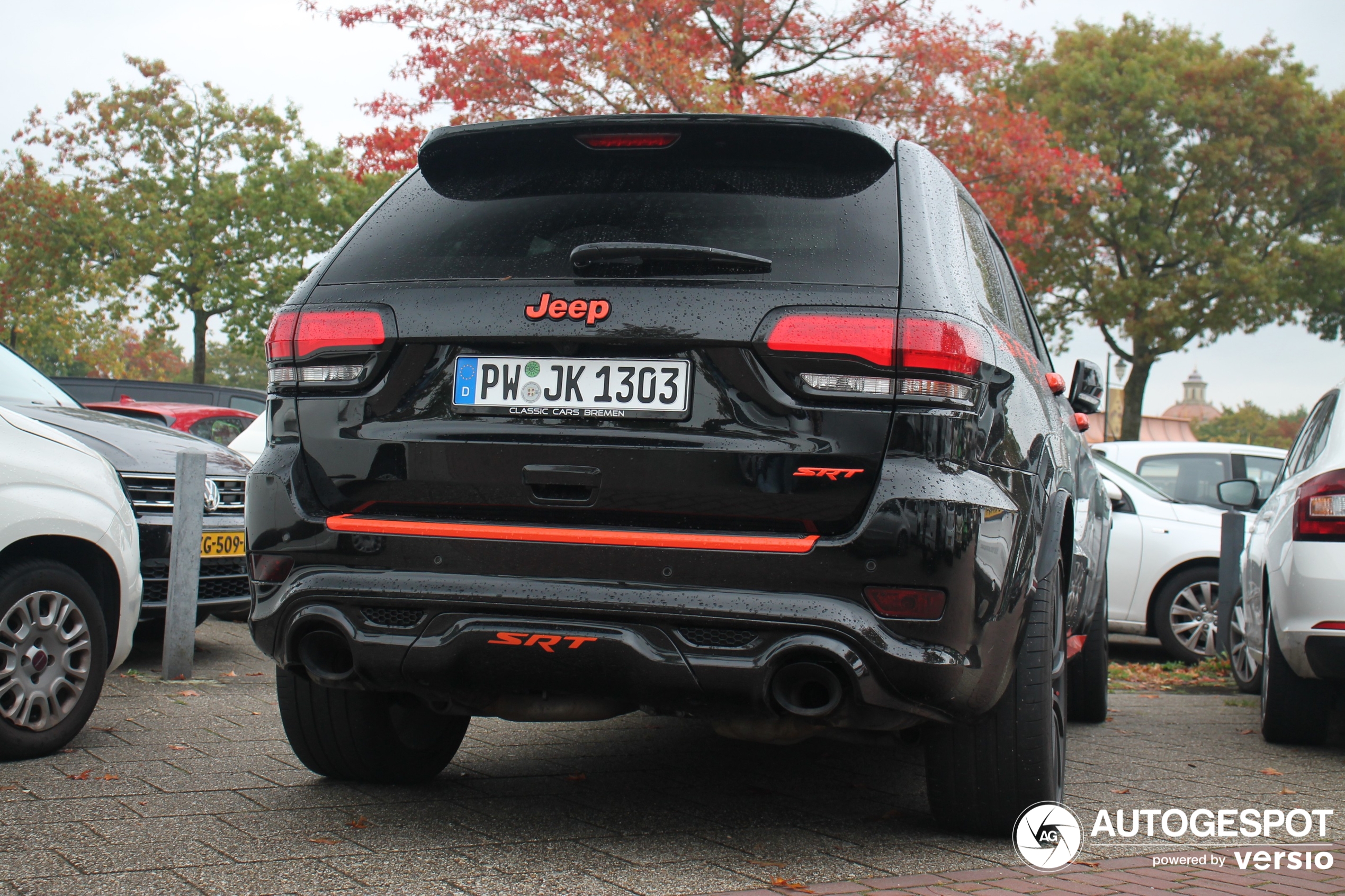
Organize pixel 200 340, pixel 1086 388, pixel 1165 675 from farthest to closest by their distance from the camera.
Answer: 1. pixel 200 340
2. pixel 1165 675
3. pixel 1086 388

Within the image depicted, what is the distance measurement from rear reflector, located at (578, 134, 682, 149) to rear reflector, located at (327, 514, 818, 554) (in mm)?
1053

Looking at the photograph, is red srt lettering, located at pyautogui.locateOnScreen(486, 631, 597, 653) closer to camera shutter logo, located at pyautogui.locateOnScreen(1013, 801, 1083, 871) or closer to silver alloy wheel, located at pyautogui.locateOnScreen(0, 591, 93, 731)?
camera shutter logo, located at pyautogui.locateOnScreen(1013, 801, 1083, 871)

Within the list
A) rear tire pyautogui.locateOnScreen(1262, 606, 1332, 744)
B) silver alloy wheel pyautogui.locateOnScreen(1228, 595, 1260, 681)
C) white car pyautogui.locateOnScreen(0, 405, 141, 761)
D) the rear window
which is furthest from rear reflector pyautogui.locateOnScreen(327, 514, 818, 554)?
silver alloy wheel pyautogui.locateOnScreen(1228, 595, 1260, 681)

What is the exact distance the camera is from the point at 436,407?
3188 millimetres

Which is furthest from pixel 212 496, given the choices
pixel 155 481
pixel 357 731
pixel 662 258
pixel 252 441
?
pixel 662 258

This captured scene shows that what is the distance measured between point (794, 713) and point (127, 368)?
251ft

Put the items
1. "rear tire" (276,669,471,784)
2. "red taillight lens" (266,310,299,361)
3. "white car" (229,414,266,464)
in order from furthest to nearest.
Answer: "white car" (229,414,266,464), "rear tire" (276,669,471,784), "red taillight lens" (266,310,299,361)

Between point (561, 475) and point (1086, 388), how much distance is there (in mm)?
3168

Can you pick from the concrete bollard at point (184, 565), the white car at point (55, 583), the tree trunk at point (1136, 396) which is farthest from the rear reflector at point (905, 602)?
the tree trunk at point (1136, 396)

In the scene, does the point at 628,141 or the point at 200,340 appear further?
the point at 200,340

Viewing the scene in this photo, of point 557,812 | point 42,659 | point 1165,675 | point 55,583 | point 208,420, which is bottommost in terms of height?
point 1165,675

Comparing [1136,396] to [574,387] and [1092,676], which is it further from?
[574,387]

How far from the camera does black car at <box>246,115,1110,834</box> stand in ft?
9.63

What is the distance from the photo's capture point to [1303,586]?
5078mm
